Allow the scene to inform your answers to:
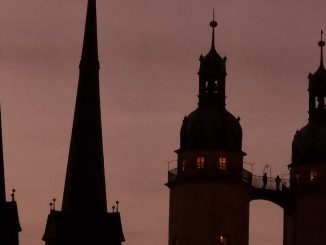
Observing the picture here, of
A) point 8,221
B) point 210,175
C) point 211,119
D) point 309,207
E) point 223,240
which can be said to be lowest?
point 8,221

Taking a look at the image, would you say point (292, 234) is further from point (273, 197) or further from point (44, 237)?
point (44, 237)

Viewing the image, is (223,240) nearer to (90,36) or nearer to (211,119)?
(211,119)

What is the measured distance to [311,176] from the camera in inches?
6029

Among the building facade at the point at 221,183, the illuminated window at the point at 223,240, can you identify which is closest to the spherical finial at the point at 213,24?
the building facade at the point at 221,183

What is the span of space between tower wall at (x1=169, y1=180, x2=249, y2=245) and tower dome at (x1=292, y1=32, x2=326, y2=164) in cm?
1167

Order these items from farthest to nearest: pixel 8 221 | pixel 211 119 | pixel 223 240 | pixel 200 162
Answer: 1. pixel 211 119
2. pixel 200 162
3. pixel 223 240
4. pixel 8 221

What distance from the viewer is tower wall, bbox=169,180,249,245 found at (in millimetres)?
142250

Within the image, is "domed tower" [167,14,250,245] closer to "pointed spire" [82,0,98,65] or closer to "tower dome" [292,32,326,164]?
"tower dome" [292,32,326,164]

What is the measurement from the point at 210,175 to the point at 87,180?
2897cm

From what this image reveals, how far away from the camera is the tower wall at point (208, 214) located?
467 feet

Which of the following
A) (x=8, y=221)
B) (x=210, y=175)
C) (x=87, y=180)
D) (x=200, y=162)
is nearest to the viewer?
(x=87, y=180)

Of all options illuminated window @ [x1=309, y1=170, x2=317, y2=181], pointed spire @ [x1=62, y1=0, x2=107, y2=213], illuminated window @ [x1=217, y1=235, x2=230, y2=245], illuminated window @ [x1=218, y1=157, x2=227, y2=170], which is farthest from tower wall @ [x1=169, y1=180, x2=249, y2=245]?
pointed spire @ [x1=62, y1=0, x2=107, y2=213]

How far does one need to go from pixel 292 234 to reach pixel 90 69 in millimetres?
41742

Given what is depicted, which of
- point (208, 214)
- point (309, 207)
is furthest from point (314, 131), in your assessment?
point (208, 214)
